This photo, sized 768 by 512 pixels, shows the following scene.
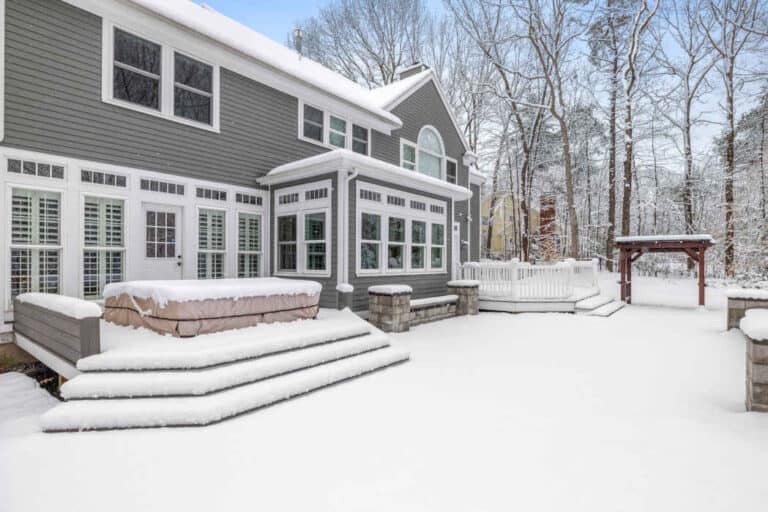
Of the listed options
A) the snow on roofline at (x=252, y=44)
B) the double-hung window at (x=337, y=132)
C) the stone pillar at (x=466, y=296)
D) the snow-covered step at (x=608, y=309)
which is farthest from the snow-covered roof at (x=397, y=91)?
the snow-covered step at (x=608, y=309)

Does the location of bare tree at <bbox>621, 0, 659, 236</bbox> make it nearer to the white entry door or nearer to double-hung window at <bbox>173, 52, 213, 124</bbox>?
double-hung window at <bbox>173, 52, 213, 124</bbox>

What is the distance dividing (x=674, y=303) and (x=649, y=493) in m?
11.5

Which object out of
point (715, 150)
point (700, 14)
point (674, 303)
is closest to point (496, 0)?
point (700, 14)

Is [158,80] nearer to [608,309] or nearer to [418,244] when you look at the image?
[418,244]

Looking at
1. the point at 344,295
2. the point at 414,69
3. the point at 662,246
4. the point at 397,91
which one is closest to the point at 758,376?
the point at 344,295

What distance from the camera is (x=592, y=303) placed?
Answer: 10047 millimetres

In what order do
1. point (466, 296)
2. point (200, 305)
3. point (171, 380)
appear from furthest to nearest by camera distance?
point (466, 296)
point (200, 305)
point (171, 380)

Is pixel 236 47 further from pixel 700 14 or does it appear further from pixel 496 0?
pixel 700 14

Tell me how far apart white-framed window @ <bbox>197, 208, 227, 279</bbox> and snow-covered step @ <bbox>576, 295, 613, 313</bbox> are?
8.21 m

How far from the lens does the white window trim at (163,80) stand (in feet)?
19.2

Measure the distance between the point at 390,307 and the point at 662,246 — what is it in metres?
8.67

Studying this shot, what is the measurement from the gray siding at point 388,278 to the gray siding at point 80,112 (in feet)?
8.20

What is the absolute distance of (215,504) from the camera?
223 cm

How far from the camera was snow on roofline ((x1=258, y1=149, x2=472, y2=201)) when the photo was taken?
6750mm
